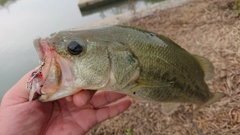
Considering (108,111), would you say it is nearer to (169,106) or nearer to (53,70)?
(169,106)

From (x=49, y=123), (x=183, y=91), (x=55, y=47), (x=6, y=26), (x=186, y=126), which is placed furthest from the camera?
(x=6, y=26)

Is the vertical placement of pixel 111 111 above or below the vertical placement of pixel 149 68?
below

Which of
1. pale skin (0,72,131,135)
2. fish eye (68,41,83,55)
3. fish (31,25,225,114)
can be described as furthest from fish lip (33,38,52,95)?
pale skin (0,72,131,135)

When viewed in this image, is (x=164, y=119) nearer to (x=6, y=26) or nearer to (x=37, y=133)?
(x=37, y=133)

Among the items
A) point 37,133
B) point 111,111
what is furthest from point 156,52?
point 37,133

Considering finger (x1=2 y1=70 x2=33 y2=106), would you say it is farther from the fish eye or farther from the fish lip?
the fish eye

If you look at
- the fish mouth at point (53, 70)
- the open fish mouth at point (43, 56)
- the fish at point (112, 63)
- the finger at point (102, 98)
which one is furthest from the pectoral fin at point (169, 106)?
the open fish mouth at point (43, 56)

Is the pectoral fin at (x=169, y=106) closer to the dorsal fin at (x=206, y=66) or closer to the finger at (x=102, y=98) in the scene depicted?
the dorsal fin at (x=206, y=66)
